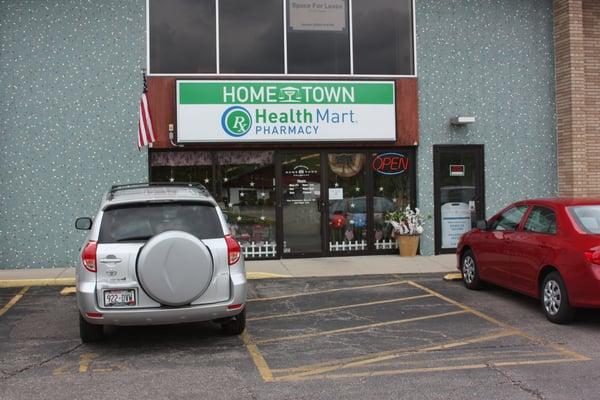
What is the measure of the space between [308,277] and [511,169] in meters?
5.77

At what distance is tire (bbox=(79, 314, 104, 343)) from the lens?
643 cm

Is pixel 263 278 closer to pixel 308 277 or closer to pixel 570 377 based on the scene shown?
pixel 308 277

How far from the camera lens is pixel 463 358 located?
5.82 metres

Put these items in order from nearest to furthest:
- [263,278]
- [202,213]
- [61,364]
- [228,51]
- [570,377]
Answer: [570,377], [61,364], [202,213], [263,278], [228,51]

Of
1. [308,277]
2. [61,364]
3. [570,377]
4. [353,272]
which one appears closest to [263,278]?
[308,277]

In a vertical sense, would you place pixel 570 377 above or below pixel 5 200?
below

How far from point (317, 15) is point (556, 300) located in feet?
27.7

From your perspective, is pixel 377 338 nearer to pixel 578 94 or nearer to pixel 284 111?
pixel 284 111

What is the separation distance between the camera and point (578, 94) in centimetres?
1332

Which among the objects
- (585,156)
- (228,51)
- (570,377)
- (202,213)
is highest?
(228,51)

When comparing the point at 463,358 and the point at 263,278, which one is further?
the point at 263,278

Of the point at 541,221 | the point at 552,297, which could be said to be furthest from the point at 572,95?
the point at 552,297

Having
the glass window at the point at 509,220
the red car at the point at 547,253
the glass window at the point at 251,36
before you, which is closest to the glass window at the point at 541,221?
the red car at the point at 547,253

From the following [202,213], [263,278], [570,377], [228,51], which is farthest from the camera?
[228,51]
